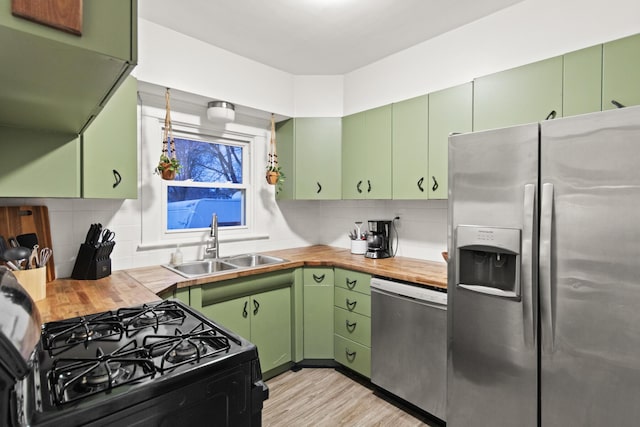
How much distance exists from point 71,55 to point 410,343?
207cm

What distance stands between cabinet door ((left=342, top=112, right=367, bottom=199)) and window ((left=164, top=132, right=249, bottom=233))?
0.90 metres

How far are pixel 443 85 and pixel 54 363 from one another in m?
2.52

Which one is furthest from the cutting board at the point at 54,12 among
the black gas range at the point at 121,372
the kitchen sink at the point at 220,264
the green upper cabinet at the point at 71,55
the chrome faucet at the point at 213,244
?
the chrome faucet at the point at 213,244

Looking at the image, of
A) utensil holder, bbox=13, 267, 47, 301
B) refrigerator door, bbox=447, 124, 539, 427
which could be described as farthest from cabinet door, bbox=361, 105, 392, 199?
utensil holder, bbox=13, 267, 47, 301

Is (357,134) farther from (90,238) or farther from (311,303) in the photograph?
(90,238)

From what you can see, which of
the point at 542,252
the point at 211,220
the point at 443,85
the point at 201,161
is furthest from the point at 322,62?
the point at 542,252

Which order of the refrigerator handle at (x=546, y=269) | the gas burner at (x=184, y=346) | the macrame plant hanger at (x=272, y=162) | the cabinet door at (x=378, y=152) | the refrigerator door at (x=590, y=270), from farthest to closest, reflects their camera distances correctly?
1. the macrame plant hanger at (x=272, y=162)
2. the cabinet door at (x=378, y=152)
3. the refrigerator handle at (x=546, y=269)
4. the refrigerator door at (x=590, y=270)
5. the gas burner at (x=184, y=346)

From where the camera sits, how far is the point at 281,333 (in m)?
2.53

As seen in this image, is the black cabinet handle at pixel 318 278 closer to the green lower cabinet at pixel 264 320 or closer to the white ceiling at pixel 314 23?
the green lower cabinet at pixel 264 320

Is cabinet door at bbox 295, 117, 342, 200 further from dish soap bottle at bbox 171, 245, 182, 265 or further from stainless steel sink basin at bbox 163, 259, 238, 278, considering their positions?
dish soap bottle at bbox 171, 245, 182, 265

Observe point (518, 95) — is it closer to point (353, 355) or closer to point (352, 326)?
→ point (352, 326)

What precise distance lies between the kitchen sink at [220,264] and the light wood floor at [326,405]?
901mm

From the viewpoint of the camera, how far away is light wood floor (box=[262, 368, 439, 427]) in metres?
2.01

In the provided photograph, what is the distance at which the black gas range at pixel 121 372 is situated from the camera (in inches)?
23.1
